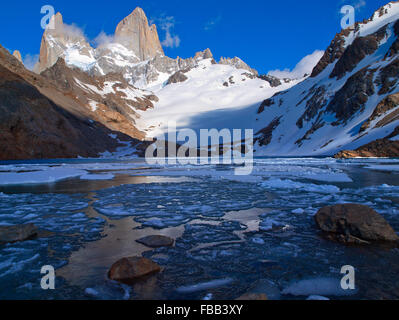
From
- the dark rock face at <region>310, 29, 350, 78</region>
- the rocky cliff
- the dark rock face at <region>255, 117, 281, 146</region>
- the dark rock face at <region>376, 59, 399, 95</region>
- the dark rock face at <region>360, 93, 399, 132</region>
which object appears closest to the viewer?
the rocky cliff

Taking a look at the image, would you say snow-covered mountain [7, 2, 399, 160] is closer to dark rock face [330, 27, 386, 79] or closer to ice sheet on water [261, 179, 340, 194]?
dark rock face [330, 27, 386, 79]

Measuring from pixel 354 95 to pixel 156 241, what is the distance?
262ft

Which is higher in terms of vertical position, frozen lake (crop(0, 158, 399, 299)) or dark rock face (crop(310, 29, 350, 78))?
dark rock face (crop(310, 29, 350, 78))

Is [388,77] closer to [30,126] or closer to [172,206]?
[172,206]

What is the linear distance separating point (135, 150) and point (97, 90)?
81.1 m

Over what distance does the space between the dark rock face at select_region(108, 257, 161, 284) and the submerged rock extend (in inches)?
42.9

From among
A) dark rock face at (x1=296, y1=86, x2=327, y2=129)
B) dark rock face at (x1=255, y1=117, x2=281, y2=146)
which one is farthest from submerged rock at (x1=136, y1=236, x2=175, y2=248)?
dark rock face at (x1=255, y1=117, x2=281, y2=146)

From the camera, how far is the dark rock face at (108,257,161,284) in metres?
3.55

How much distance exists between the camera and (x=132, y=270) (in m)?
3.62

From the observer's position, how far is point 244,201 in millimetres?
9305

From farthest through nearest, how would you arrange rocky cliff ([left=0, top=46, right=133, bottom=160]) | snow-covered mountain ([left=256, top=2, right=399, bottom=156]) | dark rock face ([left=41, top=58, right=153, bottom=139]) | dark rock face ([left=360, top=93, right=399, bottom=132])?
dark rock face ([left=41, top=58, right=153, bottom=139]), snow-covered mountain ([left=256, top=2, right=399, bottom=156]), dark rock face ([left=360, top=93, right=399, bottom=132]), rocky cliff ([left=0, top=46, right=133, bottom=160])

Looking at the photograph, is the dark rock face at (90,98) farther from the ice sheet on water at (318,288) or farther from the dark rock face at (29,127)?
the ice sheet on water at (318,288)

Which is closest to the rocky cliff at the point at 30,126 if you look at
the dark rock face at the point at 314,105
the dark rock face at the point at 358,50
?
the dark rock face at the point at 314,105
